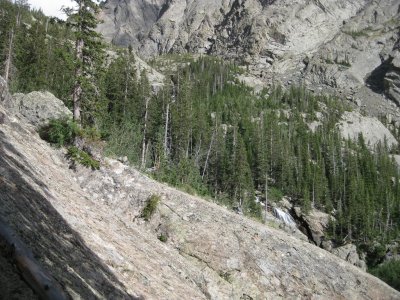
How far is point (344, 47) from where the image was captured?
179125 mm

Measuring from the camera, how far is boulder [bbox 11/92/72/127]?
21.2 m

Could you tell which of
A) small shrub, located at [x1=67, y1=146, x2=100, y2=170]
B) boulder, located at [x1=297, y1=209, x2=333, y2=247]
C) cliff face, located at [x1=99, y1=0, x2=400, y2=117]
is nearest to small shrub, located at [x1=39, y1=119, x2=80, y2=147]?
small shrub, located at [x1=67, y1=146, x2=100, y2=170]

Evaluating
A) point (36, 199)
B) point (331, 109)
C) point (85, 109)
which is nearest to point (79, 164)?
point (85, 109)

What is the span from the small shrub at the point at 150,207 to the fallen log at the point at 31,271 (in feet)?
40.0

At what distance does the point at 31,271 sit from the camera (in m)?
4.84

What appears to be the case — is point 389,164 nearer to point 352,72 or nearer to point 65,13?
point 352,72

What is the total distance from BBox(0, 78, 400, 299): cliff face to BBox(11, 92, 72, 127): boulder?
4.58 feet

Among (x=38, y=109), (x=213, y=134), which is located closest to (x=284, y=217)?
(x=213, y=134)

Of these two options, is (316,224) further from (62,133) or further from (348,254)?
(62,133)

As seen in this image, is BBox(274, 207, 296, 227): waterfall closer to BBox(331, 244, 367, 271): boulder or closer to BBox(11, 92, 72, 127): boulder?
BBox(331, 244, 367, 271): boulder

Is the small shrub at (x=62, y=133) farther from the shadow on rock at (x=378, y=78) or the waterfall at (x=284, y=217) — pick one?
the shadow on rock at (x=378, y=78)

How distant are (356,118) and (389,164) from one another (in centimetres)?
3113

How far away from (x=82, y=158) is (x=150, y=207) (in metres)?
4.05

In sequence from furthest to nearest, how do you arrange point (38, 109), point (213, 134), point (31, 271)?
point (213, 134)
point (38, 109)
point (31, 271)
